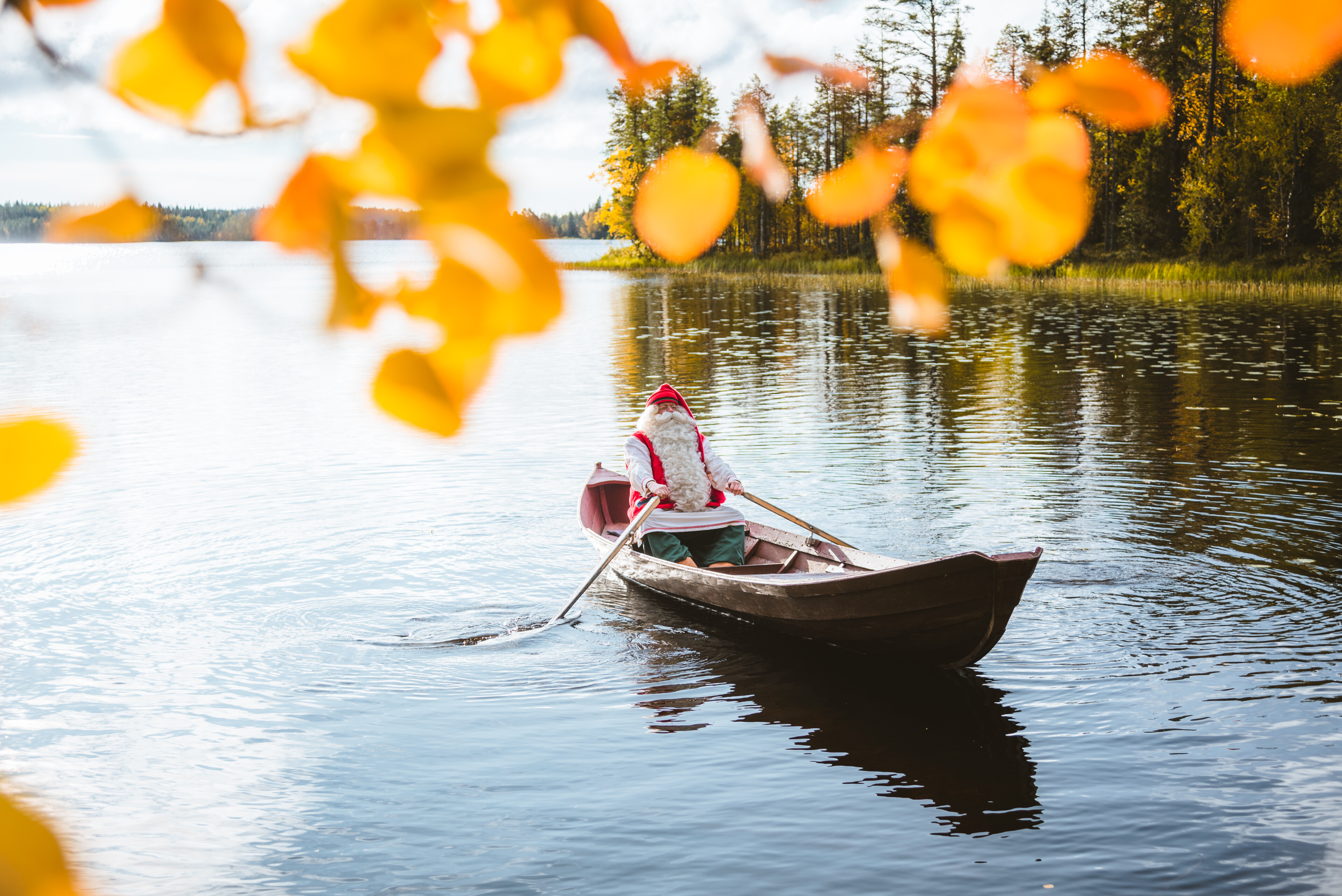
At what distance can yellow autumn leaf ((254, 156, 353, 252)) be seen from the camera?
4.16ft

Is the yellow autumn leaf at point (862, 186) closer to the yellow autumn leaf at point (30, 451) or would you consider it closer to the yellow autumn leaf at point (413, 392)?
the yellow autumn leaf at point (413, 392)

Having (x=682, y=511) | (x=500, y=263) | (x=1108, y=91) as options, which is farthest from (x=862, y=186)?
(x=682, y=511)

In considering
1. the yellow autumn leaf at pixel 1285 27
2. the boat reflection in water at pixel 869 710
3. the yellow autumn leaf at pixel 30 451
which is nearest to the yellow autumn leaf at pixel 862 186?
the yellow autumn leaf at pixel 1285 27

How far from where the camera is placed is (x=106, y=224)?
1432mm

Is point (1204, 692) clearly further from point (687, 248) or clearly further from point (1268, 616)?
point (687, 248)

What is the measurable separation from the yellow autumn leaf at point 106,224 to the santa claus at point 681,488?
849cm

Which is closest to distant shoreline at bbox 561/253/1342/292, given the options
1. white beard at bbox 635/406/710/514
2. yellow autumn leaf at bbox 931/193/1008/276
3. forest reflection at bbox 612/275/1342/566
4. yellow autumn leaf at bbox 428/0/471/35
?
forest reflection at bbox 612/275/1342/566

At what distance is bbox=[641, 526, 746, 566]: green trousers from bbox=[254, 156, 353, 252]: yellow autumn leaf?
9.01 meters

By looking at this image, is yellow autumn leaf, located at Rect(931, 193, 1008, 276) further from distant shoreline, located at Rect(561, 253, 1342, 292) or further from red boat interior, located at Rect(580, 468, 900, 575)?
distant shoreline, located at Rect(561, 253, 1342, 292)

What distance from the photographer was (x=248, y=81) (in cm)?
128

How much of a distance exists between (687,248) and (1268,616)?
8594 millimetres

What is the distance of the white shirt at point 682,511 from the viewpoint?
10.1m

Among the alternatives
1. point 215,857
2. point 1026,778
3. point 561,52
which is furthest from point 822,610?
point 561,52

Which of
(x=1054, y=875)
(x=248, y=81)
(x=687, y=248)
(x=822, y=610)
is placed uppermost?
(x=248, y=81)
